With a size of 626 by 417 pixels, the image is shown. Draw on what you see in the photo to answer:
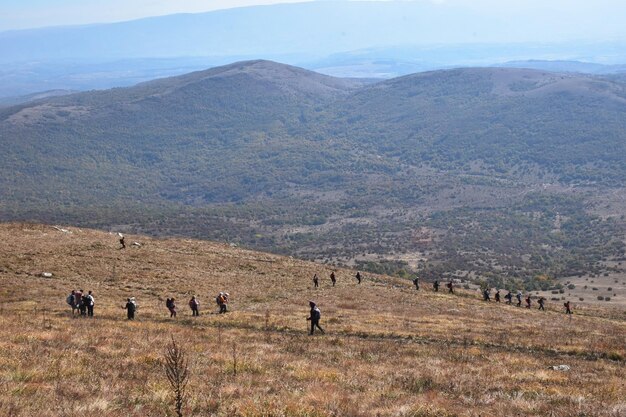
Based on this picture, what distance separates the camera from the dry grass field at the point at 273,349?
11.0 metres

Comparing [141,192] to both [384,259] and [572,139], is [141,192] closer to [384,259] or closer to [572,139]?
[384,259]

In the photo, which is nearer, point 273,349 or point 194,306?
point 273,349

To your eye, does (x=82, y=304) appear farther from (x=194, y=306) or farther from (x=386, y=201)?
(x=386, y=201)

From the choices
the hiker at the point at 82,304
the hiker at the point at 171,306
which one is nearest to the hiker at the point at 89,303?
the hiker at the point at 82,304

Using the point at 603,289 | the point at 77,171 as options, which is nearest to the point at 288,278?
the point at 603,289

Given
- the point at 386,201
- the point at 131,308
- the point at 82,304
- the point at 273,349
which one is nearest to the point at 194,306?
the point at 131,308

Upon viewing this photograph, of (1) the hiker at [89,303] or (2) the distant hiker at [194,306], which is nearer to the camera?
(1) the hiker at [89,303]

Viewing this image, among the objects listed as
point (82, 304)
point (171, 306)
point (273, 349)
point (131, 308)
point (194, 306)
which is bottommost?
point (194, 306)

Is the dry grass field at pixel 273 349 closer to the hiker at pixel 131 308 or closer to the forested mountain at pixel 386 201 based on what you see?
the hiker at pixel 131 308

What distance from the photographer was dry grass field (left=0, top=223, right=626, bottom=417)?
11.0m

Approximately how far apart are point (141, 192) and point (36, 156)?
136ft

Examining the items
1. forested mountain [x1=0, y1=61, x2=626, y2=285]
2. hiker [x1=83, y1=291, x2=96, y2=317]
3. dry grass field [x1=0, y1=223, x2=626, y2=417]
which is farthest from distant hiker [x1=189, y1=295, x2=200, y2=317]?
forested mountain [x1=0, y1=61, x2=626, y2=285]

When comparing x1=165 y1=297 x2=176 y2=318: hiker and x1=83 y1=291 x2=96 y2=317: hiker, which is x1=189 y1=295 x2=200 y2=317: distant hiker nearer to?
x1=165 y1=297 x2=176 y2=318: hiker

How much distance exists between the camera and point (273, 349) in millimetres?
17594
